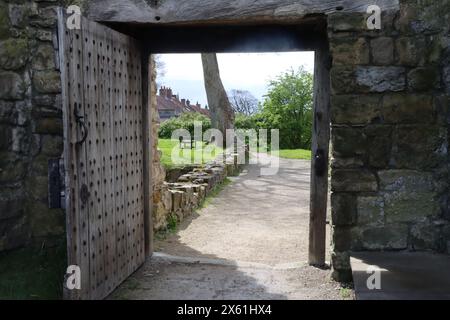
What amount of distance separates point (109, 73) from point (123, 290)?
6.30 ft

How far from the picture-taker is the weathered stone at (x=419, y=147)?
158 inches

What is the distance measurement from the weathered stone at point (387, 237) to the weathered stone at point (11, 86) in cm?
335

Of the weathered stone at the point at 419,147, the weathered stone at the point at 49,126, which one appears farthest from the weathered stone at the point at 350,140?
the weathered stone at the point at 49,126

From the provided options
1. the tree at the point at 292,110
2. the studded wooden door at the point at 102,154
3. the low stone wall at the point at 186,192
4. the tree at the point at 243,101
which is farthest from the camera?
the tree at the point at 243,101

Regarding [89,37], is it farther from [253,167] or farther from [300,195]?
[253,167]

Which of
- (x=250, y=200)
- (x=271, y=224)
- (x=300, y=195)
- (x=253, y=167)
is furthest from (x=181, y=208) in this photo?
(x=253, y=167)

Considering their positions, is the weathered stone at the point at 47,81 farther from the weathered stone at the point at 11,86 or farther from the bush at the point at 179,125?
the bush at the point at 179,125

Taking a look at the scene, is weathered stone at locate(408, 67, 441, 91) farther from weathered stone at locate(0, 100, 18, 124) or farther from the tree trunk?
the tree trunk

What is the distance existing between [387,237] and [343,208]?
443 millimetres

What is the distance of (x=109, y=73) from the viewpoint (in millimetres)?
4109

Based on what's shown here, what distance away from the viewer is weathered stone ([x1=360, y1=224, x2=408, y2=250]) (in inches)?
162

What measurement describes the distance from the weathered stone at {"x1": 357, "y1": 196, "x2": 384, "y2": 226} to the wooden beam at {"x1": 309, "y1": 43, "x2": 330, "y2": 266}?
81 cm

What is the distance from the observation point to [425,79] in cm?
401
